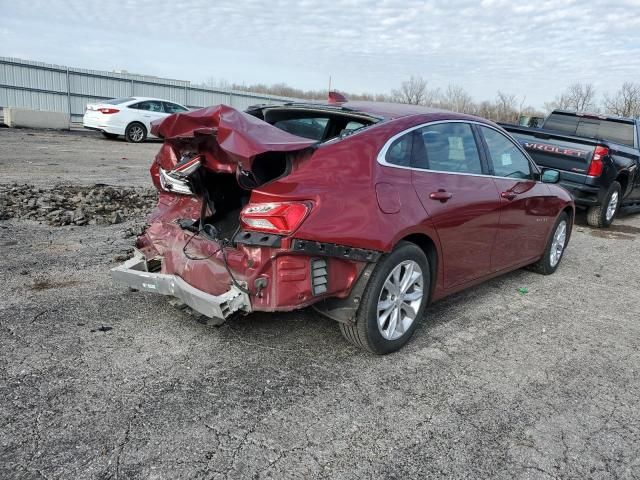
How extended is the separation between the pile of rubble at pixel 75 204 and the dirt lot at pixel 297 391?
5.35 feet

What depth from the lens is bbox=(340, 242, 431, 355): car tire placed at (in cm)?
349

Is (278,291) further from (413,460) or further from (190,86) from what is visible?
(190,86)

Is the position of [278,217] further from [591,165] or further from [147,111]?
[147,111]

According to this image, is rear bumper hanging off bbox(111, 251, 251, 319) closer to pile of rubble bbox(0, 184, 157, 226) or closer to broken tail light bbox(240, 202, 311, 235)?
broken tail light bbox(240, 202, 311, 235)

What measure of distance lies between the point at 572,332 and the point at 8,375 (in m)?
4.19

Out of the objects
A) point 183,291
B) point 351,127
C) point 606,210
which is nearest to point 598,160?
point 606,210

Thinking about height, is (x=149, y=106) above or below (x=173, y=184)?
above

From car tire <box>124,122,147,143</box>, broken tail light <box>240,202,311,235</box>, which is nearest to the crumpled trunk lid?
broken tail light <box>240,202,311,235</box>

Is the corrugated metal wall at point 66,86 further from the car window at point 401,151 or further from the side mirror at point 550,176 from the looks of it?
the car window at point 401,151

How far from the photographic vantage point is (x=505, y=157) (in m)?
5.00

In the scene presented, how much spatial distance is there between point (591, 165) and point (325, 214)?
6.74 m

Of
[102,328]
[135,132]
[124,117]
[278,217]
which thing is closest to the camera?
[278,217]

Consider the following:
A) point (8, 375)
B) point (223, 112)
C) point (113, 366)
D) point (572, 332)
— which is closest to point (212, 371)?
point (113, 366)

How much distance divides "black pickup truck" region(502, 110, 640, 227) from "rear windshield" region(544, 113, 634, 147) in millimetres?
193
